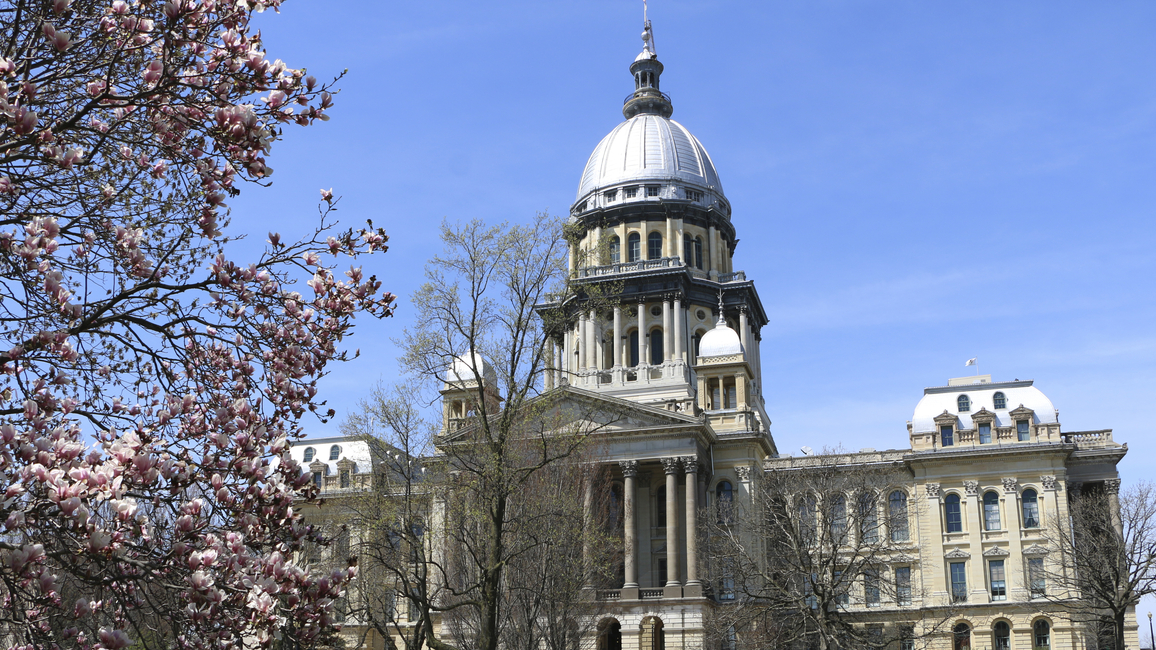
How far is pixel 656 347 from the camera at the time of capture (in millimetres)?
82125

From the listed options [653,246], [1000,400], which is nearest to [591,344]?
[653,246]

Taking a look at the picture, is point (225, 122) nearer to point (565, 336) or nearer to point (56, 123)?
point (56, 123)

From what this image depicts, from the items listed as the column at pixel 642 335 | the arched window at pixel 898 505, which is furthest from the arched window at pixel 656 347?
the arched window at pixel 898 505

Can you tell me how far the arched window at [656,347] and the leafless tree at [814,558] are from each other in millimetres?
12648

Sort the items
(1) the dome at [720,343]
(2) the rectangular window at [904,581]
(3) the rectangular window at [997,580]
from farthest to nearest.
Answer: (1) the dome at [720,343], (2) the rectangular window at [904,581], (3) the rectangular window at [997,580]

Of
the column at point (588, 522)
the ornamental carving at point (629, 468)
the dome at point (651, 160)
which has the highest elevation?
the dome at point (651, 160)

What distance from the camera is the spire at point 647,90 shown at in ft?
318

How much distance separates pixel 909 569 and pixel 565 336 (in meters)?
30.4

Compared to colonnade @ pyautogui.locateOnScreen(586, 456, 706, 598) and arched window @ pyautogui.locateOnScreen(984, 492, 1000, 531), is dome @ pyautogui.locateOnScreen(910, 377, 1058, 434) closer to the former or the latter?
arched window @ pyautogui.locateOnScreen(984, 492, 1000, 531)

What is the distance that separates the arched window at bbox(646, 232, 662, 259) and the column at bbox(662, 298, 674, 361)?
222 inches

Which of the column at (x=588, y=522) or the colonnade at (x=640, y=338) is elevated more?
the colonnade at (x=640, y=338)

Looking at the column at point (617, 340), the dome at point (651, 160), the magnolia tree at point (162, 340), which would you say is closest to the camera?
the magnolia tree at point (162, 340)

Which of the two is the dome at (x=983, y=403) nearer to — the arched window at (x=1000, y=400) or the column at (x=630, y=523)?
the arched window at (x=1000, y=400)

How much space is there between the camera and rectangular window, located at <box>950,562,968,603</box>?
68188 millimetres
